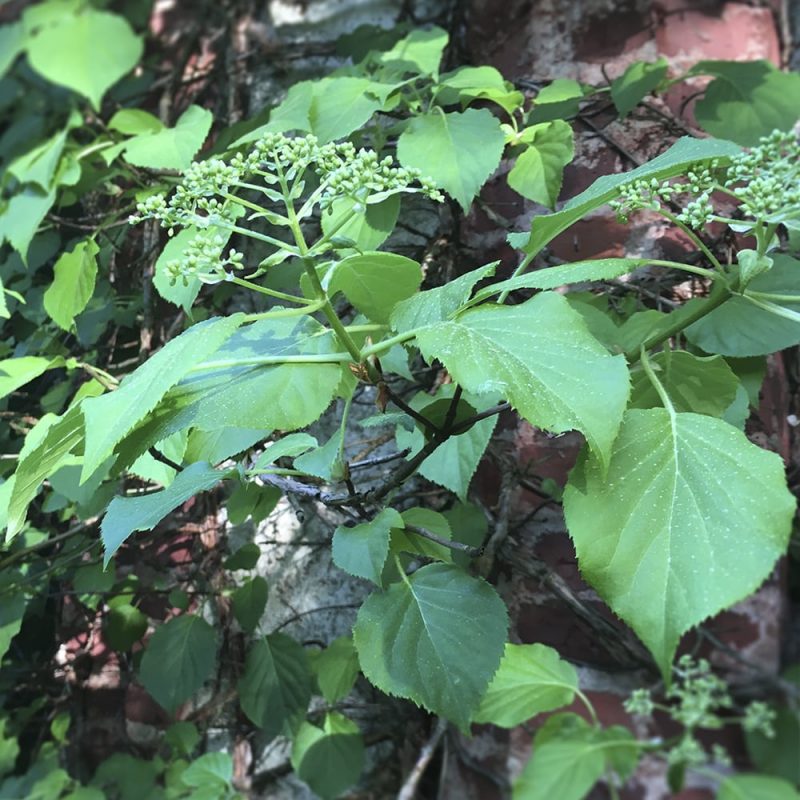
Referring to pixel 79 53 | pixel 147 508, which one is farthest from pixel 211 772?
pixel 79 53

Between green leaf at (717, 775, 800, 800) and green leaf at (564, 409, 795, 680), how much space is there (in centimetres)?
8

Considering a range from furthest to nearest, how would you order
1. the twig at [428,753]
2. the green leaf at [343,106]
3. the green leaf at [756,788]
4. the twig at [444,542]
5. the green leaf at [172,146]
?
1. the green leaf at [172,146]
2. the green leaf at [343,106]
3. the twig at [428,753]
4. the twig at [444,542]
5. the green leaf at [756,788]

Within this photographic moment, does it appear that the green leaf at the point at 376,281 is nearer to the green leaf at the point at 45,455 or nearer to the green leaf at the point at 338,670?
the green leaf at the point at 45,455

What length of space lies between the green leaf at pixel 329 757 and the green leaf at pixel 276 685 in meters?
0.03

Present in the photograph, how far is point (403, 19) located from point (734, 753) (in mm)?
1197

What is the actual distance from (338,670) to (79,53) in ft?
2.83

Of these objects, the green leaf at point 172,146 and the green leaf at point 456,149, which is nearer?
the green leaf at point 456,149

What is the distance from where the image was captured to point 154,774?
0.97 meters

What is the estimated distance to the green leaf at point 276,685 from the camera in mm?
835

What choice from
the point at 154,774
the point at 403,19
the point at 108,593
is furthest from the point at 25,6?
the point at 154,774

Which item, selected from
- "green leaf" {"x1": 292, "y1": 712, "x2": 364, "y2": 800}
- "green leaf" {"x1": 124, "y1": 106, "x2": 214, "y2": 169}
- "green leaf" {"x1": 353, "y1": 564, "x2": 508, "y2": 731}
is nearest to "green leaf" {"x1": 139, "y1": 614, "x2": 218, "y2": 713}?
"green leaf" {"x1": 292, "y1": 712, "x2": 364, "y2": 800}

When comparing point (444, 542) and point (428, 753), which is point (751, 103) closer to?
point (444, 542)

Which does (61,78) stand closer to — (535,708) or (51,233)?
(51,233)

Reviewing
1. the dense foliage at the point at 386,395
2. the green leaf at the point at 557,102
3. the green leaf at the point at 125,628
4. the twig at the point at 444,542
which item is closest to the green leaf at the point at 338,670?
the dense foliage at the point at 386,395
